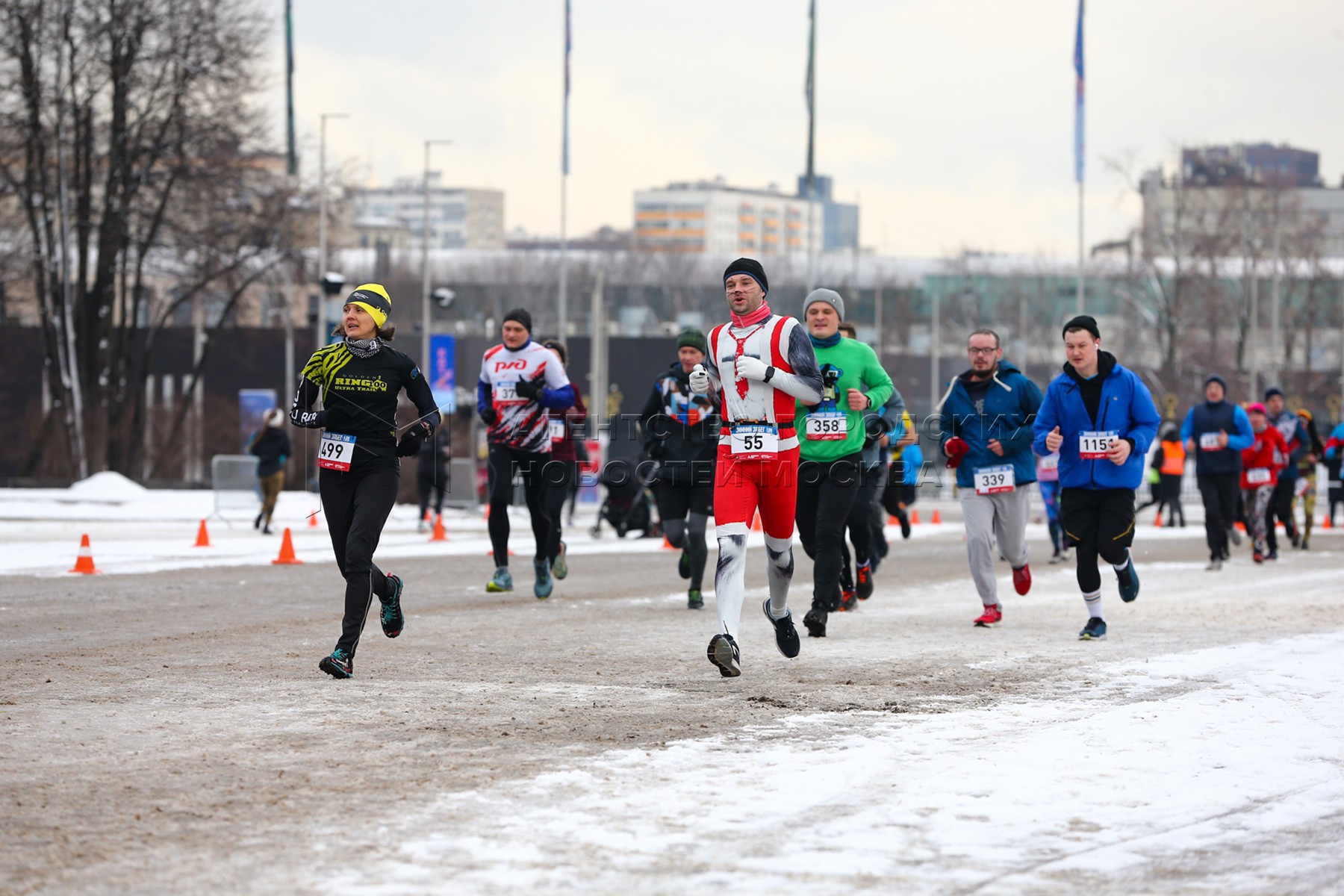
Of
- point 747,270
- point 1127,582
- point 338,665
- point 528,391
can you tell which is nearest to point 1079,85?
point 528,391

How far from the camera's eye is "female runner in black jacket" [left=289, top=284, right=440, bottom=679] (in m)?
8.63

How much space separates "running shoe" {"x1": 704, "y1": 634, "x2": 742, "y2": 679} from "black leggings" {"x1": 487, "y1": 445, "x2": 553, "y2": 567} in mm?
4634

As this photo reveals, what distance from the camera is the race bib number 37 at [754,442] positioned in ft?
27.6

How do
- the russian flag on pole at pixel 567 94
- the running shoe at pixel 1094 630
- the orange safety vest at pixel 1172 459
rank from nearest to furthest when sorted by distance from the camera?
the running shoe at pixel 1094 630 → the orange safety vest at pixel 1172 459 → the russian flag on pole at pixel 567 94

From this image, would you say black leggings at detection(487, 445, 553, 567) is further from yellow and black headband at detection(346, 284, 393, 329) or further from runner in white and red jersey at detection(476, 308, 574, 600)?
yellow and black headband at detection(346, 284, 393, 329)

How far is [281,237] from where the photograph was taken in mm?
40750

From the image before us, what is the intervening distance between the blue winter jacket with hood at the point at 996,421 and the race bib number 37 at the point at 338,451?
4347mm

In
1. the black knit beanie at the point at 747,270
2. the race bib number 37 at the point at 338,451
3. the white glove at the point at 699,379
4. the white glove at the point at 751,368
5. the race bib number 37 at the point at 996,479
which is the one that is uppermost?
the black knit beanie at the point at 747,270

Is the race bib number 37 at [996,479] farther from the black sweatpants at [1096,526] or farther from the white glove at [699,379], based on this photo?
the white glove at [699,379]

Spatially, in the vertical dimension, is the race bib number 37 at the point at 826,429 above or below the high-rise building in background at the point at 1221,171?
below

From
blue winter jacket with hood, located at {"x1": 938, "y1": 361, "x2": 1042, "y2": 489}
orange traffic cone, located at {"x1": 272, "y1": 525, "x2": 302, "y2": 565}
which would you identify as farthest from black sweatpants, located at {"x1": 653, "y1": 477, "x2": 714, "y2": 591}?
orange traffic cone, located at {"x1": 272, "y1": 525, "x2": 302, "y2": 565}

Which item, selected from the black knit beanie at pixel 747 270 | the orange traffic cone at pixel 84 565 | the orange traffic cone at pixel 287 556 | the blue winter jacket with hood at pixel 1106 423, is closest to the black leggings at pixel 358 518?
the black knit beanie at pixel 747 270

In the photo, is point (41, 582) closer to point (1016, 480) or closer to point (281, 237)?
point (1016, 480)

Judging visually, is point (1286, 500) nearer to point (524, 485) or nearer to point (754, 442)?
point (524, 485)
